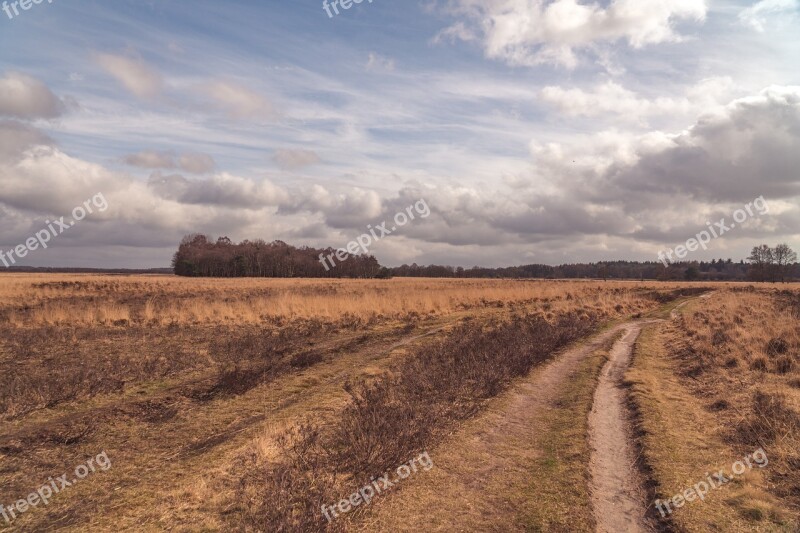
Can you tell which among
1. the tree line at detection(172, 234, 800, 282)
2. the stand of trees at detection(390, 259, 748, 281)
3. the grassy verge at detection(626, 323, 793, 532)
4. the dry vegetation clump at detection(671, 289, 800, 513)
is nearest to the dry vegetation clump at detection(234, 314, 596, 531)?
the grassy verge at detection(626, 323, 793, 532)

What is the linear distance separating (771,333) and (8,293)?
3932cm

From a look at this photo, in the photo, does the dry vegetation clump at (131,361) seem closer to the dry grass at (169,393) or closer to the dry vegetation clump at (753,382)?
the dry grass at (169,393)

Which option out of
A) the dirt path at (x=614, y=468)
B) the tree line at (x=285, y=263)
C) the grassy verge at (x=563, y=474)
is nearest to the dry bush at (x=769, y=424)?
the dirt path at (x=614, y=468)

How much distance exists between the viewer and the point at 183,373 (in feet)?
38.4

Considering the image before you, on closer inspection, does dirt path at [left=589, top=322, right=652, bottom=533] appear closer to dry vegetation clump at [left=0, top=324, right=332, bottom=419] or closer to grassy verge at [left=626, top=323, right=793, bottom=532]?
grassy verge at [left=626, top=323, right=793, bottom=532]

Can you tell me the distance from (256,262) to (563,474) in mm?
93789

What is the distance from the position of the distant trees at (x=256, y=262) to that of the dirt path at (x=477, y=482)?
79356 mm

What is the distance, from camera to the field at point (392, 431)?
210 inches

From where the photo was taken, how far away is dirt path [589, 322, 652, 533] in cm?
529

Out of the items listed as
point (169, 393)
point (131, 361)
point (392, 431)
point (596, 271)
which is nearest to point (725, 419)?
point (392, 431)

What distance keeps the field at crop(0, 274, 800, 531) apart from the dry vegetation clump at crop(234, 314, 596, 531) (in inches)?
1.5

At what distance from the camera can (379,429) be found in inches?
292

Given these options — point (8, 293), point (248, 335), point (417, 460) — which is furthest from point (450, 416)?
point (8, 293)

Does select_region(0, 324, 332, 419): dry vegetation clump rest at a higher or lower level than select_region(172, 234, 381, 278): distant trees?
lower
